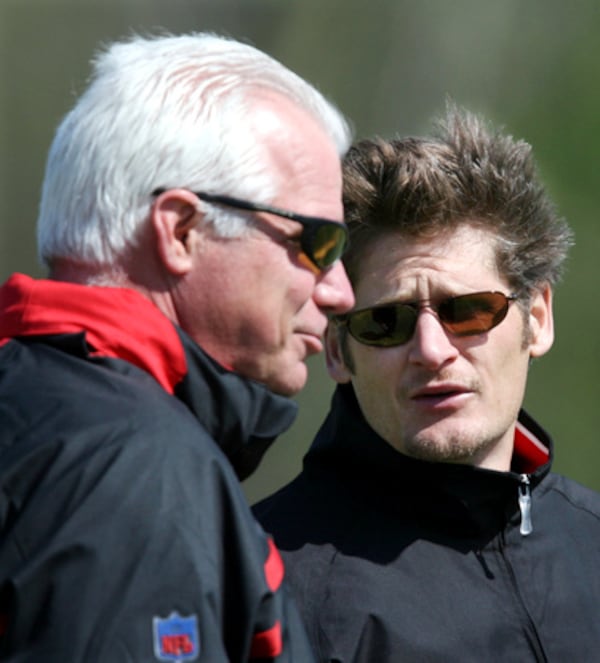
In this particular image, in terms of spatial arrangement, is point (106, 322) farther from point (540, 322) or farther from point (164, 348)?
point (540, 322)

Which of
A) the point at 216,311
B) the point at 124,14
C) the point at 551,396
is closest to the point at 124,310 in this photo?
the point at 216,311

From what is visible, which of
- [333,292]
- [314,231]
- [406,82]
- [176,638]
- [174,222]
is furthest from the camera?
[406,82]

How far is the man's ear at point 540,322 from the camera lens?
3430 mm

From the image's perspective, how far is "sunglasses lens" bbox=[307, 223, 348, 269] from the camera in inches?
93.2

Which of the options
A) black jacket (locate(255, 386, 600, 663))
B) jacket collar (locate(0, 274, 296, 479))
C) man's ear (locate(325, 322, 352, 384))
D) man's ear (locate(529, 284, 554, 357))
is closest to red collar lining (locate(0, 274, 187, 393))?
jacket collar (locate(0, 274, 296, 479))

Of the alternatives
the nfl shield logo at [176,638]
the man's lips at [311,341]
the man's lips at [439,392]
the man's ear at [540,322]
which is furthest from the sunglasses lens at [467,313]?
the nfl shield logo at [176,638]

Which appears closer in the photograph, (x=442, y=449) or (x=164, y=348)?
(x=164, y=348)

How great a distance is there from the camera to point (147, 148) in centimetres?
222

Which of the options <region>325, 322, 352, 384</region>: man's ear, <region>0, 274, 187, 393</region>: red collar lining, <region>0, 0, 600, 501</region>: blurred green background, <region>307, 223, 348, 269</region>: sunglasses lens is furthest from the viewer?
<region>0, 0, 600, 501</region>: blurred green background

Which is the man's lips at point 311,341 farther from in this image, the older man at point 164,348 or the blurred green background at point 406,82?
the blurred green background at point 406,82

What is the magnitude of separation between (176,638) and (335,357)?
5.33 ft

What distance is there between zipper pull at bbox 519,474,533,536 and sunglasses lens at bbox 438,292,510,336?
355 mm

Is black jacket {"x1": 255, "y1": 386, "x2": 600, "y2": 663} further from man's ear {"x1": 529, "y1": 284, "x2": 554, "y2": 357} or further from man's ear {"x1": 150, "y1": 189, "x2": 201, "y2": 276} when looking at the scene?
man's ear {"x1": 150, "y1": 189, "x2": 201, "y2": 276}

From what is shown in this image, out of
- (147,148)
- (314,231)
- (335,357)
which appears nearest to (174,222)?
(147,148)
